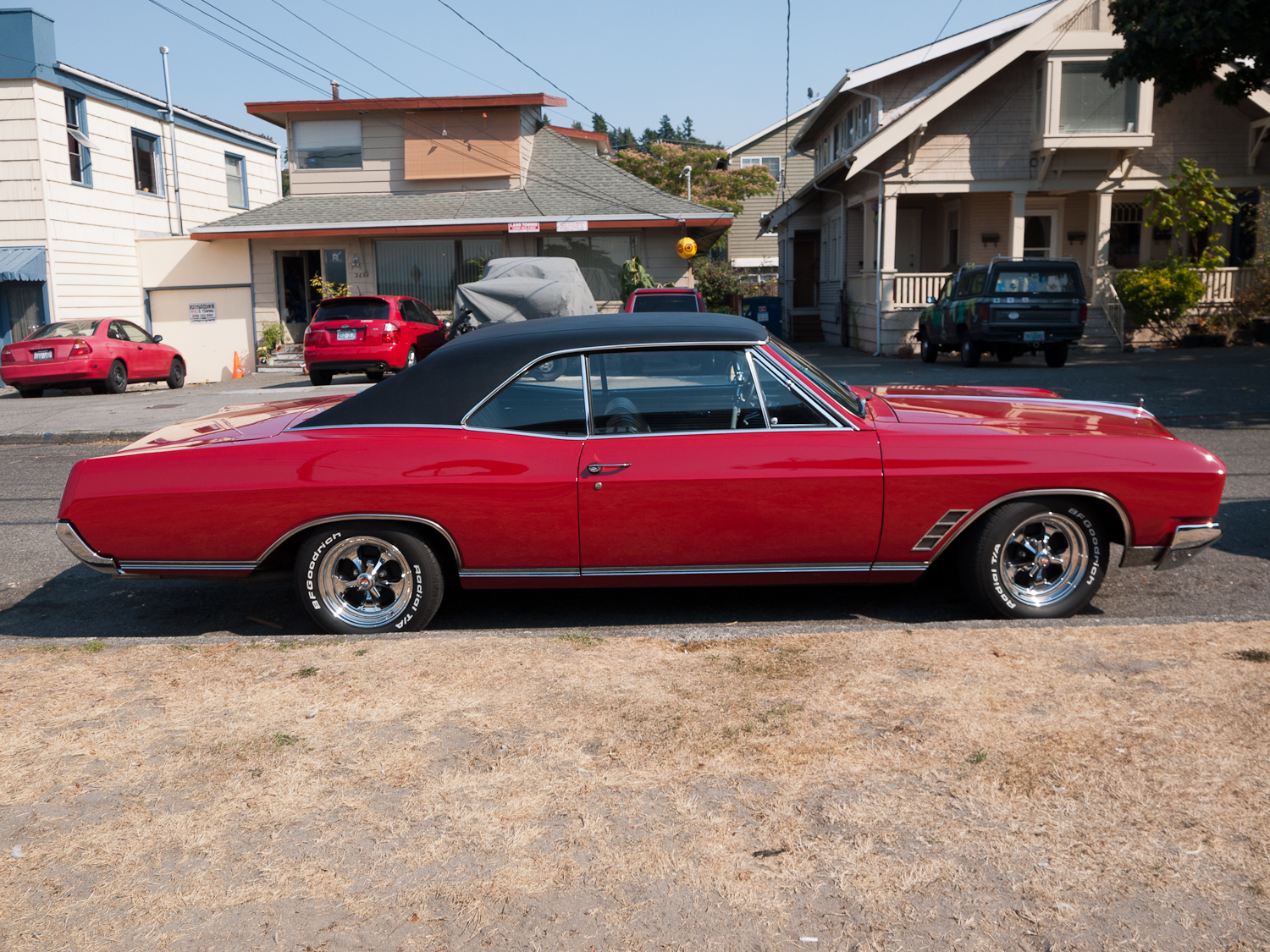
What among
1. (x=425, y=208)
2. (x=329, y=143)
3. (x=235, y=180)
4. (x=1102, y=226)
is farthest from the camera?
(x=235, y=180)

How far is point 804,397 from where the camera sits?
4.89 meters

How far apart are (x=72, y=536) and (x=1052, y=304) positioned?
16.2 m

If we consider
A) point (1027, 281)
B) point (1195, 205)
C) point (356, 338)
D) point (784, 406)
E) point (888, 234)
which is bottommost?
point (784, 406)

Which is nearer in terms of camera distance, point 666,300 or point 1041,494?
point 1041,494

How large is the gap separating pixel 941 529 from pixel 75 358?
18.3 meters

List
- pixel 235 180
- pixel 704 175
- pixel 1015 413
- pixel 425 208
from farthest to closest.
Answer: pixel 704 175
pixel 235 180
pixel 425 208
pixel 1015 413

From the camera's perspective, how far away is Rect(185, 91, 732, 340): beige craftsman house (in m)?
25.4

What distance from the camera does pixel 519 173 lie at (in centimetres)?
2711

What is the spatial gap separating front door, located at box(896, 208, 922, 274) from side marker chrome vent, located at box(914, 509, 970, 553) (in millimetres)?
24918

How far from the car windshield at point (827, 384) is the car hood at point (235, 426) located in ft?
7.32

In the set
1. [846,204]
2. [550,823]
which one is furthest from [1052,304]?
[550,823]

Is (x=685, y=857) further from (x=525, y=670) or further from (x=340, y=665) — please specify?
(x=340, y=665)

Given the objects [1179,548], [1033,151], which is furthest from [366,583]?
[1033,151]

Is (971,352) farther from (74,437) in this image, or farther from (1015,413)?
(74,437)
